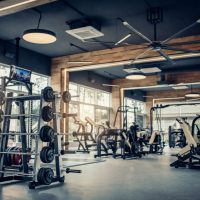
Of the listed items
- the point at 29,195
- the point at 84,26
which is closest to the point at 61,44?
the point at 84,26

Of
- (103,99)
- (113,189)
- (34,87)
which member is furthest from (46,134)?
(103,99)

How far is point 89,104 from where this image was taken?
13.1 m

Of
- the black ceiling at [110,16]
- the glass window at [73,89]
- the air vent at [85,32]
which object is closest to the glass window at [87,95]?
the glass window at [73,89]

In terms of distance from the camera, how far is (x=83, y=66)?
382 inches

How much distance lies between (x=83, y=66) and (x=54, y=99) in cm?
590

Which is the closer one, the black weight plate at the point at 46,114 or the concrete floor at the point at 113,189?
the concrete floor at the point at 113,189

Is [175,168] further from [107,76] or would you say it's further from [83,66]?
[107,76]

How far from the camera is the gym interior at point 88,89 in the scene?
11.9ft

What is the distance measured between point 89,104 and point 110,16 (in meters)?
6.75

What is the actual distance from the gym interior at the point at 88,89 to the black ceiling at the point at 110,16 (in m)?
0.02

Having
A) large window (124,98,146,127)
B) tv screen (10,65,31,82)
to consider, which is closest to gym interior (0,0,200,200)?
tv screen (10,65,31,82)

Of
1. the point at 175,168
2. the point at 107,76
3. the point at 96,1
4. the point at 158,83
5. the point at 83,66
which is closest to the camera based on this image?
the point at 175,168

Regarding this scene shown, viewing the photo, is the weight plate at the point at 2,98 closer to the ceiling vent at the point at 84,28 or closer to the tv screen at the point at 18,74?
the tv screen at the point at 18,74

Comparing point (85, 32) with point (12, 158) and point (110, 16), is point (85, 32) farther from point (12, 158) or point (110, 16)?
point (12, 158)
